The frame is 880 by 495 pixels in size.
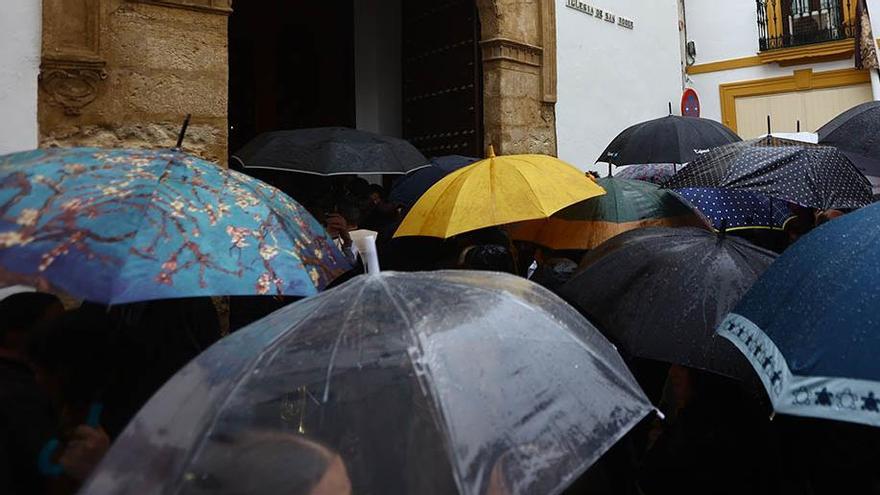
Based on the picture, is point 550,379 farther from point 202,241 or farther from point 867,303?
point 202,241

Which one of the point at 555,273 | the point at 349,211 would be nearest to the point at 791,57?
the point at 349,211

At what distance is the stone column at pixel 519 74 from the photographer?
Result: 22.6 ft

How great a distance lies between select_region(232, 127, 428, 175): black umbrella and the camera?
4160 mm

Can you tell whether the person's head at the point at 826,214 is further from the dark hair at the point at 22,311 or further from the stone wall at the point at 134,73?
the stone wall at the point at 134,73

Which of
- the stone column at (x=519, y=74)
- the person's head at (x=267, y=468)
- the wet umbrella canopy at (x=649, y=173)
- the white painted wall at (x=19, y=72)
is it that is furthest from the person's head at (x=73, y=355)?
the wet umbrella canopy at (x=649, y=173)

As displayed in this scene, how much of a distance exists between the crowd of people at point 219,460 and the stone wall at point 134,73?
78.6 inches

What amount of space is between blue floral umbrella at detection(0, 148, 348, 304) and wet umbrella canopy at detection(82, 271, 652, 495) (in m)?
0.47

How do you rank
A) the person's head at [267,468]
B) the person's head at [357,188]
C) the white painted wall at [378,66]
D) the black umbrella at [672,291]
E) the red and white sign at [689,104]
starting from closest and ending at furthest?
the person's head at [267,468] < the black umbrella at [672,291] < the person's head at [357,188] < the white painted wall at [378,66] < the red and white sign at [689,104]

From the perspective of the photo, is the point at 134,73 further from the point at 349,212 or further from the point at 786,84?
the point at 786,84

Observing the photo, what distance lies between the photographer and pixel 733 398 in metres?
2.23

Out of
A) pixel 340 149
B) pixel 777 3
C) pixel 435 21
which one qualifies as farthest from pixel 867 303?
pixel 777 3

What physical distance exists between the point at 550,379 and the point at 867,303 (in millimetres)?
686

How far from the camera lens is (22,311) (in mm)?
2244

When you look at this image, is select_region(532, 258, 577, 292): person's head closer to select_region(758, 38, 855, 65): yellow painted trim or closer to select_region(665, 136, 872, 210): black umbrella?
select_region(665, 136, 872, 210): black umbrella
